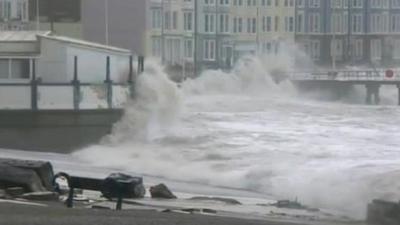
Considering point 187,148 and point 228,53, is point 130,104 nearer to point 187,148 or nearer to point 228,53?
point 187,148

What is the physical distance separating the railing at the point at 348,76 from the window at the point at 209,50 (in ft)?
33.3

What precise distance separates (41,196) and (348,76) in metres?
95.3

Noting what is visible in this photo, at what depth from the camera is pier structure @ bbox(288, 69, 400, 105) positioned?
106219 millimetres

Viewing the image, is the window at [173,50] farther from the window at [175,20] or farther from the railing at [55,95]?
the railing at [55,95]

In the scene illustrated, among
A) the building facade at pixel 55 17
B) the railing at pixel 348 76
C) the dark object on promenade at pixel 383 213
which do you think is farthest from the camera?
the railing at pixel 348 76

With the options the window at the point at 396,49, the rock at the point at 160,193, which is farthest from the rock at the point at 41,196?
the window at the point at 396,49

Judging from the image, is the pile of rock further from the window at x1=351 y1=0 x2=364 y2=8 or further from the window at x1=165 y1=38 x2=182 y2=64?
the window at x1=351 y1=0 x2=364 y2=8

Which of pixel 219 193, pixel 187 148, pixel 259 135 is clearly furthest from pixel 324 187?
pixel 259 135

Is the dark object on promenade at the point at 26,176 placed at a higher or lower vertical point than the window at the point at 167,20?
lower

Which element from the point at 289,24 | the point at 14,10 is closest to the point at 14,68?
the point at 14,10

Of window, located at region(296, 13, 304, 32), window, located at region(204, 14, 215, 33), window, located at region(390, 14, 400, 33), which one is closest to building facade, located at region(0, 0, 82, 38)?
window, located at region(204, 14, 215, 33)

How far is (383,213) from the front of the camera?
15.8m

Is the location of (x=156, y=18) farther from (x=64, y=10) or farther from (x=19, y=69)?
(x=19, y=69)

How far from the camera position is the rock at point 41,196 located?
17028mm
